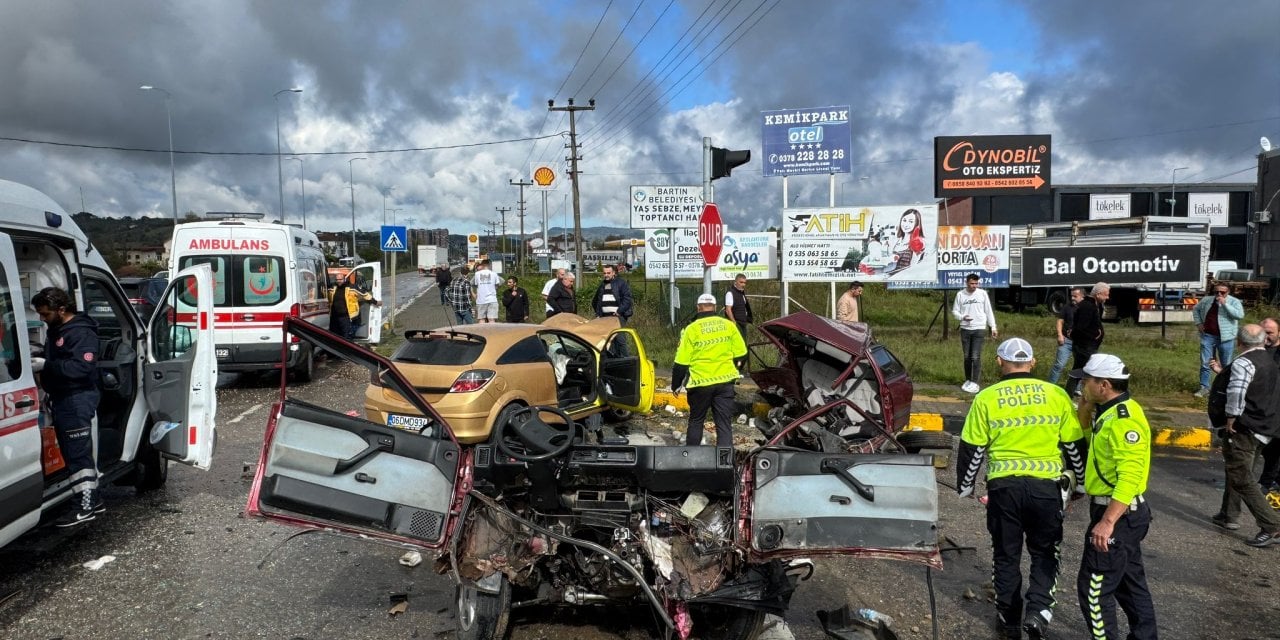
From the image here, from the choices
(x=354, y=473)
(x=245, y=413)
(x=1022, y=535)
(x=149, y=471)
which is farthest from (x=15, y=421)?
(x=245, y=413)

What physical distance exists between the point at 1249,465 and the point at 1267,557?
67 centimetres

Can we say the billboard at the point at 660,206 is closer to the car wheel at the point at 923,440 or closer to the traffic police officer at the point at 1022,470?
the car wheel at the point at 923,440

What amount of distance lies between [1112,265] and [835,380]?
12304 millimetres

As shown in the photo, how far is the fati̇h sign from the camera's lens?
16953mm

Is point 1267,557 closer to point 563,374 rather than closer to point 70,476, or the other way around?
point 563,374

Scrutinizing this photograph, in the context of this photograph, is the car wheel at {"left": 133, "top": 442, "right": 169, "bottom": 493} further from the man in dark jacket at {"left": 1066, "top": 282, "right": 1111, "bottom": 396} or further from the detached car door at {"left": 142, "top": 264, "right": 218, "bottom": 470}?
the man in dark jacket at {"left": 1066, "top": 282, "right": 1111, "bottom": 396}

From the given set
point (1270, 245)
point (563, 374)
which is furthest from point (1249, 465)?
point (1270, 245)

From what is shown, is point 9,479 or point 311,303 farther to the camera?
point 311,303

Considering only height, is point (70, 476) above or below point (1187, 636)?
above

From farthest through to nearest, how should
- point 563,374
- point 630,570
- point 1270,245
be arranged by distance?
1. point 1270,245
2. point 563,374
3. point 630,570

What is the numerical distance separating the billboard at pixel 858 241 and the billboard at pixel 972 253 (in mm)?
377

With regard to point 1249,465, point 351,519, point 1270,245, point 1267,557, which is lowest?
point 1267,557

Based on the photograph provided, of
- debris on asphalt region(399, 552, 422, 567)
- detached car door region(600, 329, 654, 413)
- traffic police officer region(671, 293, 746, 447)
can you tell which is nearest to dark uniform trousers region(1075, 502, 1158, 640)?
traffic police officer region(671, 293, 746, 447)

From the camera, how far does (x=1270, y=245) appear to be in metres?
16.6
